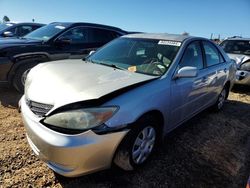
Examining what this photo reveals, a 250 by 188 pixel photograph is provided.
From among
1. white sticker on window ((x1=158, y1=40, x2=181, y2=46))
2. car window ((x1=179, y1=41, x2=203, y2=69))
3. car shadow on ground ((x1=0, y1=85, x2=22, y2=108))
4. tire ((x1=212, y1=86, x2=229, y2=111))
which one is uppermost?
white sticker on window ((x1=158, y1=40, x2=181, y2=46))

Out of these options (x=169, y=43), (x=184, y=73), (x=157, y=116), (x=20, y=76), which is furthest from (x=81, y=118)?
(x=20, y=76)

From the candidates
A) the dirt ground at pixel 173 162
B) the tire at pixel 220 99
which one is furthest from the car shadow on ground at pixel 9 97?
the tire at pixel 220 99

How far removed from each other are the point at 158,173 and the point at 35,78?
1.85 metres

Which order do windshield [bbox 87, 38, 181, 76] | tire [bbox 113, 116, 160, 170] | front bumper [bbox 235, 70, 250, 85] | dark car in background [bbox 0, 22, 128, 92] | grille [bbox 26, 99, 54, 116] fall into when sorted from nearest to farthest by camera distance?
grille [bbox 26, 99, 54, 116]
tire [bbox 113, 116, 160, 170]
windshield [bbox 87, 38, 181, 76]
dark car in background [bbox 0, 22, 128, 92]
front bumper [bbox 235, 70, 250, 85]

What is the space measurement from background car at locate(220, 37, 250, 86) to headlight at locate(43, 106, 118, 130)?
5890mm

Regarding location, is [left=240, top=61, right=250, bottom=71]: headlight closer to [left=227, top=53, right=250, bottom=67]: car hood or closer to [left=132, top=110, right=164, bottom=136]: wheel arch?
[left=227, top=53, right=250, bottom=67]: car hood

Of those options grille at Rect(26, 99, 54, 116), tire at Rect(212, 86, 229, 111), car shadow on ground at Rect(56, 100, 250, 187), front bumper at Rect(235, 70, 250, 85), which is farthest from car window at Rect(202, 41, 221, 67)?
grille at Rect(26, 99, 54, 116)

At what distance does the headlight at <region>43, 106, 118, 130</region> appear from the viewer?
2225 mm

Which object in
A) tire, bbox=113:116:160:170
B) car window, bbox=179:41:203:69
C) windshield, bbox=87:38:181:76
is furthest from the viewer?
car window, bbox=179:41:203:69

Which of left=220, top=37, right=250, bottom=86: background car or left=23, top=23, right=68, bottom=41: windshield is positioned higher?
left=23, top=23, right=68, bottom=41: windshield

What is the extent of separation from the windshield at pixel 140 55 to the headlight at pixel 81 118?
1.08m

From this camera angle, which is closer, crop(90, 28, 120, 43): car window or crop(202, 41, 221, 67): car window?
crop(202, 41, 221, 67): car window

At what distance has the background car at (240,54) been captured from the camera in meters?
7.07

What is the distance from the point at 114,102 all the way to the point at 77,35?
13.7ft
